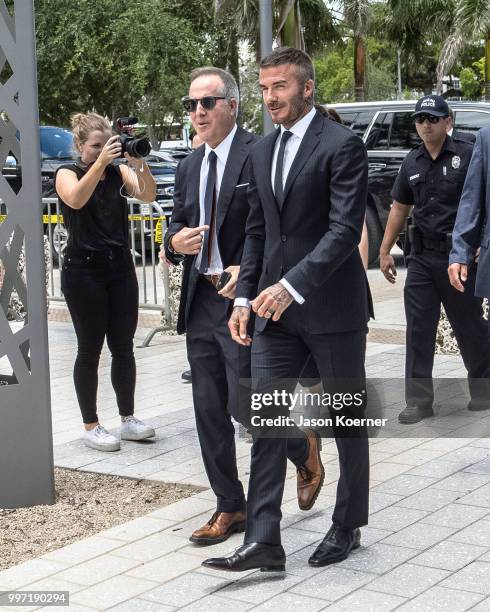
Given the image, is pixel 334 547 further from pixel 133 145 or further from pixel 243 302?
pixel 133 145

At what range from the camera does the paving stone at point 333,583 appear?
420 centimetres

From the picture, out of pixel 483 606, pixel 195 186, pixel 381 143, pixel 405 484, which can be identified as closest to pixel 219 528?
pixel 405 484

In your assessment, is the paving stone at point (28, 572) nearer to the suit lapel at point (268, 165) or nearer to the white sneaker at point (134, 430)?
the suit lapel at point (268, 165)

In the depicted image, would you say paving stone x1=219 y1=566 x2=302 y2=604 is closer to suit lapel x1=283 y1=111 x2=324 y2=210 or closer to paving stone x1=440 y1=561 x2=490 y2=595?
paving stone x1=440 y1=561 x2=490 y2=595

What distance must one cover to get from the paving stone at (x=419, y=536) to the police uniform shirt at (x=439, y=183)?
2.47m

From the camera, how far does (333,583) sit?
4301 mm

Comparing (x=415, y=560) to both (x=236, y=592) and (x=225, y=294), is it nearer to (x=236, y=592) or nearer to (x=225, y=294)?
(x=236, y=592)

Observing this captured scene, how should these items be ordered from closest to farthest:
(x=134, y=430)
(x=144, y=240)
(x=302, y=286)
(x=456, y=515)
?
(x=302, y=286) → (x=456, y=515) → (x=134, y=430) → (x=144, y=240)

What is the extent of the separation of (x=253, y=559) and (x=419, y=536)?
0.84m

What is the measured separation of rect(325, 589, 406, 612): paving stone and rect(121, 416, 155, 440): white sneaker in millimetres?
2666

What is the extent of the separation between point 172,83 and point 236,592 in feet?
83.9

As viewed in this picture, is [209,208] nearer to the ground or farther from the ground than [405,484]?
farther from the ground

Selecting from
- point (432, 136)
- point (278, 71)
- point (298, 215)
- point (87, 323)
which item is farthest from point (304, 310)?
point (432, 136)

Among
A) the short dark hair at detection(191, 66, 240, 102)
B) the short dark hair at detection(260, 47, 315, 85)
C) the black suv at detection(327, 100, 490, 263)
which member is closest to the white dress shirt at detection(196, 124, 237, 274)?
the short dark hair at detection(191, 66, 240, 102)
